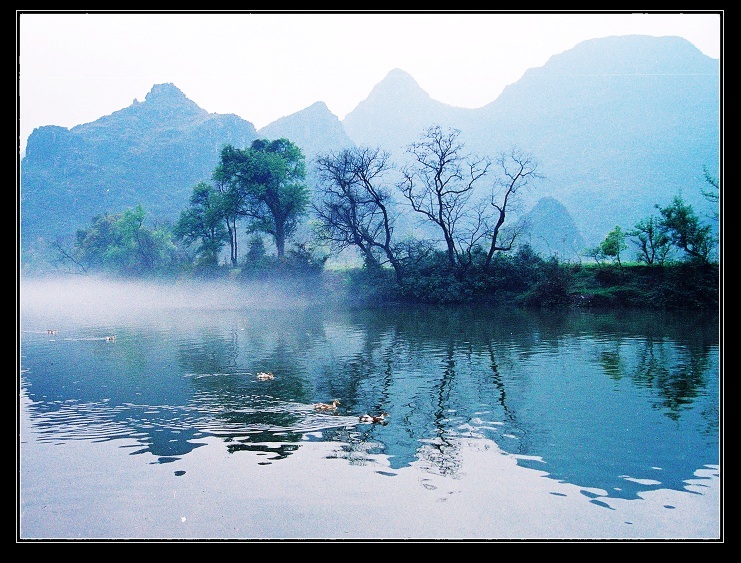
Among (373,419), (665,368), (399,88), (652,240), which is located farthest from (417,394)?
(399,88)

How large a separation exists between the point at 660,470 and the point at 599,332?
19.7 meters

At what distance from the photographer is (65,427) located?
13391mm

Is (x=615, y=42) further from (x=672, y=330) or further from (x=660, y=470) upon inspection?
(x=660, y=470)

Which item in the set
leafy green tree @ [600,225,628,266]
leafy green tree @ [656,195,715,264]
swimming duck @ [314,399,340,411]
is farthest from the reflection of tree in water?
leafy green tree @ [600,225,628,266]

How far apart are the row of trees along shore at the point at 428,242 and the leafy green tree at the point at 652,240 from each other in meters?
0.10

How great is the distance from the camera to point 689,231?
133 ft

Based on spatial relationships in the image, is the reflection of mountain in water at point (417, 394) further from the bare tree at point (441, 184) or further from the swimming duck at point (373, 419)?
the bare tree at point (441, 184)

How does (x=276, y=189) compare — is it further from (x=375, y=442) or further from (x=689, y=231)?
(x=375, y=442)

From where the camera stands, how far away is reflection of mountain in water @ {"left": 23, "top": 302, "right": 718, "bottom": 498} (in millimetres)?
11469

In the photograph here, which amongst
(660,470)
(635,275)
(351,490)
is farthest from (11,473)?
(635,275)

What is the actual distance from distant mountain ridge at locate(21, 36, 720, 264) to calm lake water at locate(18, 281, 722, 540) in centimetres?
8801

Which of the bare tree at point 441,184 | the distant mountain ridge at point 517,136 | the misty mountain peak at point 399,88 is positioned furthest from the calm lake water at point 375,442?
the misty mountain peak at point 399,88

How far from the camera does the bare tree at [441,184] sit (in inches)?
1927

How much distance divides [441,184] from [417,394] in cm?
3646
